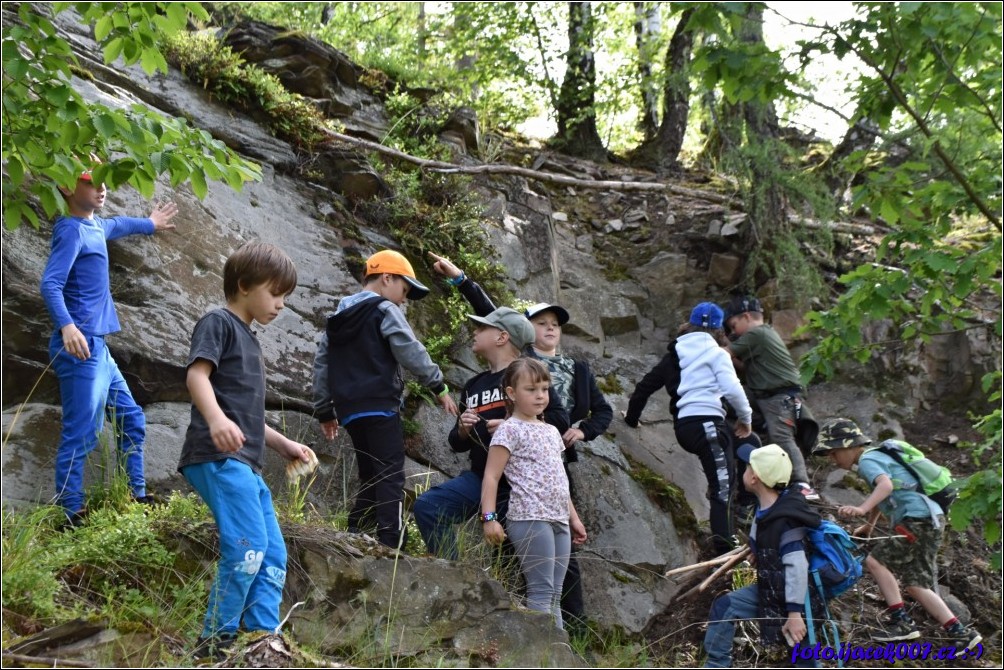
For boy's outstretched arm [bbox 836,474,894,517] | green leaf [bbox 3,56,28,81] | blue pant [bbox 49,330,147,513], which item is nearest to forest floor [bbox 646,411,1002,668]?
boy's outstretched arm [bbox 836,474,894,517]

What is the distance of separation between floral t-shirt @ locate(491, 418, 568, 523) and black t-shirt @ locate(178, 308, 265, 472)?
176cm

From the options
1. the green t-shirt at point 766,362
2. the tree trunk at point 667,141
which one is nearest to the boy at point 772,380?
the green t-shirt at point 766,362

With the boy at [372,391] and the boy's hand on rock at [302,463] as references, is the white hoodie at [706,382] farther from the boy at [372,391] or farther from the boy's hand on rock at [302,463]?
the boy's hand on rock at [302,463]

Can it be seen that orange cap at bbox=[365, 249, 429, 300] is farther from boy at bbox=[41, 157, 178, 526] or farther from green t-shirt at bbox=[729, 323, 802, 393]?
green t-shirt at bbox=[729, 323, 802, 393]

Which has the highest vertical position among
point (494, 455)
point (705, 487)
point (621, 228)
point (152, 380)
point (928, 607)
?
point (621, 228)

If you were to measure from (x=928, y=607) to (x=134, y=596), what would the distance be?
5.77 meters

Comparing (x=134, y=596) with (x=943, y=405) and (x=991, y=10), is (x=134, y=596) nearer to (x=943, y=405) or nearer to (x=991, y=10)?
(x=991, y=10)

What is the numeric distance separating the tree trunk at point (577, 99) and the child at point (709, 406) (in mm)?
7262

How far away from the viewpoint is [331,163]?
30.8 feet

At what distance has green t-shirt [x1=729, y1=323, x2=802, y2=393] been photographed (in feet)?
30.0

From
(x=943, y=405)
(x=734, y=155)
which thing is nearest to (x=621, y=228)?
(x=734, y=155)

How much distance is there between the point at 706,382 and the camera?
7.88 m

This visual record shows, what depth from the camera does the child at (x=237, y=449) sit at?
13.0 feet

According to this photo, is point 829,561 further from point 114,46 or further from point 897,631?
point 114,46
